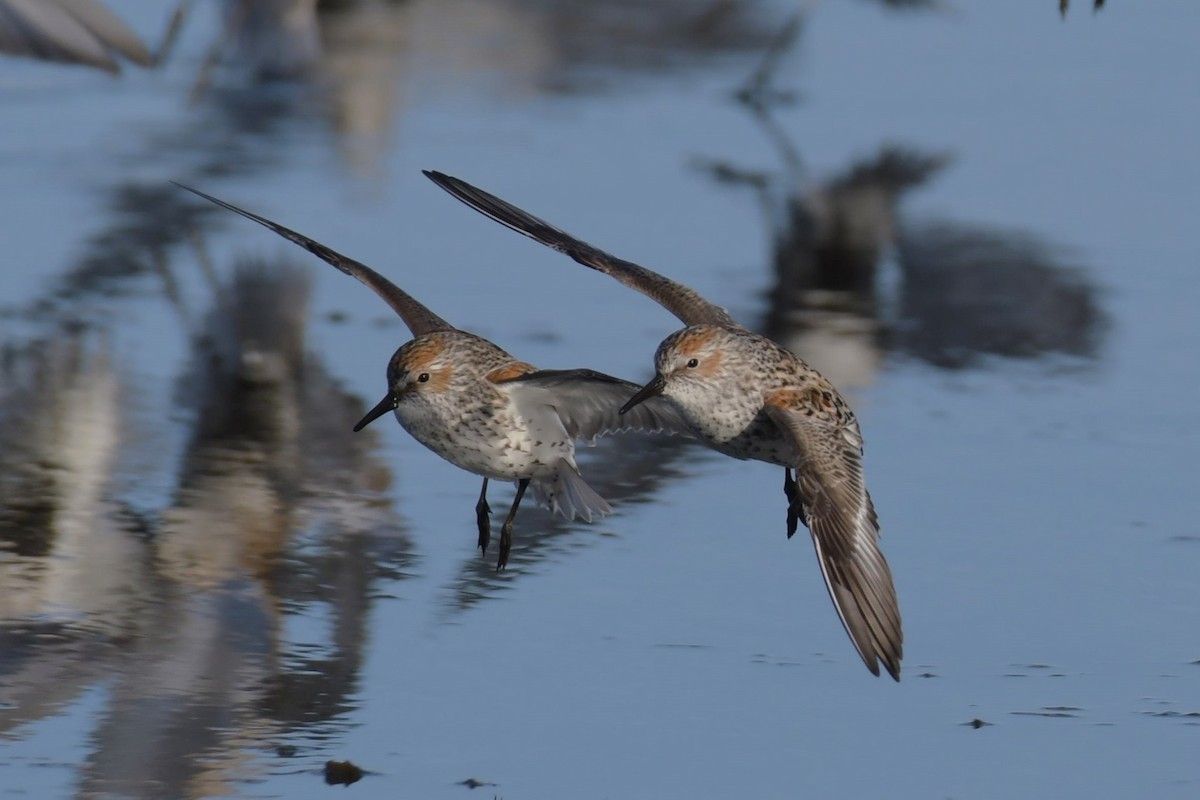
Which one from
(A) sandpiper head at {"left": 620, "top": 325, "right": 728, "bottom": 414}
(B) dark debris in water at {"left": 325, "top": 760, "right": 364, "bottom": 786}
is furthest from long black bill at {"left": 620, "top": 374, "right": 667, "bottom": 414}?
(B) dark debris in water at {"left": 325, "top": 760, "right": 364, "bottom": 786}

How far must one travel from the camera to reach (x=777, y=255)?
10.0 metres

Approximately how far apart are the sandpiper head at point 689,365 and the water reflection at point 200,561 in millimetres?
1056

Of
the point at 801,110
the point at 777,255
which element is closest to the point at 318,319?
the point at 777,255

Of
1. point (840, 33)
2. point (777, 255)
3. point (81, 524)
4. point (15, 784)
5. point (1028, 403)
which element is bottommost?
→ point (15, 784)

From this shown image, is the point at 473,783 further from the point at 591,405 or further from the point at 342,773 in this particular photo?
the point at 591,405

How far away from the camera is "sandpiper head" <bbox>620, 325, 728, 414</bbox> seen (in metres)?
5.48

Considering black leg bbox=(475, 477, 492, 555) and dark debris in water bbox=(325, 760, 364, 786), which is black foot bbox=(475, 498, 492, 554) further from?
dark debris in water bbox=(325, 760, 364, 786)

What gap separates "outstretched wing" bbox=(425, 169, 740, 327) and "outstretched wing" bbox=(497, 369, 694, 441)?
0.37 m

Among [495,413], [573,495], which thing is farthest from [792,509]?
[495,413]

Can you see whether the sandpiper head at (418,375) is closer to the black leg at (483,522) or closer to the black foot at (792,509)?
the black leg at (483,522)

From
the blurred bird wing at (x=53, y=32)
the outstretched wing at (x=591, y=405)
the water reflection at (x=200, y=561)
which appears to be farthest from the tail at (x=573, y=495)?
the blurred bird wing at (x=53, y=32)

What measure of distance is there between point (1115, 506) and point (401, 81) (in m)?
7.11

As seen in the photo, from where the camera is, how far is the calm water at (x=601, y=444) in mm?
5164

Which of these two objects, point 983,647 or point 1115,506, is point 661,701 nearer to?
point 983,647
